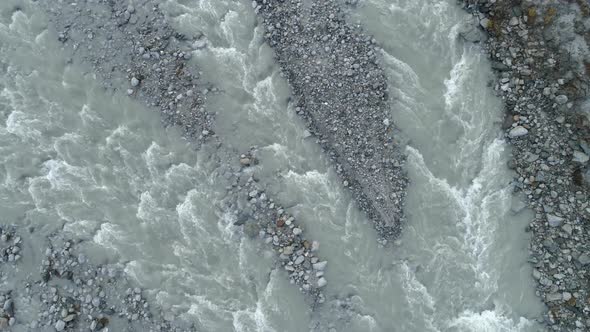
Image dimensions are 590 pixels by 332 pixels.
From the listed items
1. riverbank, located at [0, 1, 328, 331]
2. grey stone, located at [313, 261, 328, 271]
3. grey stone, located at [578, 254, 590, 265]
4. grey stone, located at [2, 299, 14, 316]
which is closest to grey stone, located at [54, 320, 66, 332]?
riverbank, located at [0, 1, 328, 331]

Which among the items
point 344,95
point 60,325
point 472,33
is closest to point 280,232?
point 344,95

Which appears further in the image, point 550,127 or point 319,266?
point 550,127

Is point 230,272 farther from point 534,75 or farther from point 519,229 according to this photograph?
point 534,75

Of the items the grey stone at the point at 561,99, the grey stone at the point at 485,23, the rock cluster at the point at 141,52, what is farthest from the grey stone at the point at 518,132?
the rock cluster at the point at 141,52

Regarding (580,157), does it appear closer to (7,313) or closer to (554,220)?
(554,220)

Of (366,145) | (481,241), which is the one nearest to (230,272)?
(366,145)

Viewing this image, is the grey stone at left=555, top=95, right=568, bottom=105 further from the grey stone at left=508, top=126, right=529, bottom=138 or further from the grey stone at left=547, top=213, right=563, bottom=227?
the grey stone at left=547, top=213, right=563, bottom=227
